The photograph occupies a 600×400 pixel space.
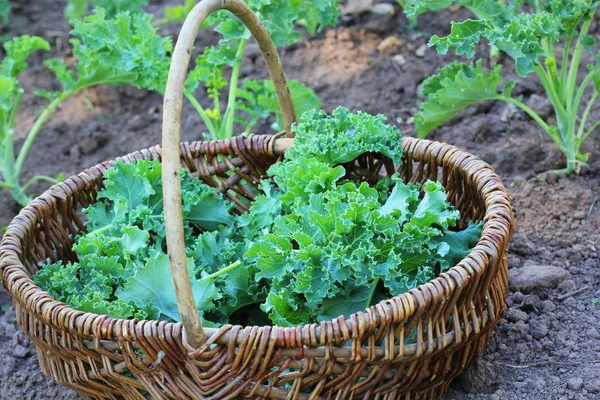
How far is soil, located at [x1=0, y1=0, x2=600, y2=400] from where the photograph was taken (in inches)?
110

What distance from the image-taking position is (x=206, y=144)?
3.32 meters

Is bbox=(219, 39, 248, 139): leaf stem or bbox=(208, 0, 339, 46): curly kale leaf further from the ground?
bbox=(208, 0, 339, 46): curly kale leaf

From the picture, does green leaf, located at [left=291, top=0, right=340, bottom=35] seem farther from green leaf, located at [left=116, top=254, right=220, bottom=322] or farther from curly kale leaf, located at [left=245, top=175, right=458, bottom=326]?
green leaf, located at [left=116, top=254, right=220, bottom=322]

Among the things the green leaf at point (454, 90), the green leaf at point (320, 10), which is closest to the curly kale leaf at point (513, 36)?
the green leaf at point (454, 90)

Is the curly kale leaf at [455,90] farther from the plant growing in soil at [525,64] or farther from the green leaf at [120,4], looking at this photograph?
the green leaf at [120,4]

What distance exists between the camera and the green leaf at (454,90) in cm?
345

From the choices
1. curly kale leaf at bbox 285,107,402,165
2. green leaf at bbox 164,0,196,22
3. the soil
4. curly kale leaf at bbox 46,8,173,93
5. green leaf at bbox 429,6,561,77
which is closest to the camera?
the soil

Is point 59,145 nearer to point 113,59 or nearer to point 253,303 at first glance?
point 113,59

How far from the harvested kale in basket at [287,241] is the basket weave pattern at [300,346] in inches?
7.0

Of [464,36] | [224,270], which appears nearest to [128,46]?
[224,270]

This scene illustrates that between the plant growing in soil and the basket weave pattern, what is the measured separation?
1.96 feet

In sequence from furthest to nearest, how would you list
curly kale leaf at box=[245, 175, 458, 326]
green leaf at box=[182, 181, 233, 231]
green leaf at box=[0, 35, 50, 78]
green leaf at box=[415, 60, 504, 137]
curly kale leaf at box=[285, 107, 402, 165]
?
green leaf at box=[0, 35, 50, 78], green leaf at box=[415, 60, 504, 137], green leaf at box=[182, 181, 233, 231], curly kale leaf at box=[285, 107, 402, 165], curly kale leaf at box=[245, 175, 458, 326]

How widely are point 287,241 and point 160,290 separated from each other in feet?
1.51

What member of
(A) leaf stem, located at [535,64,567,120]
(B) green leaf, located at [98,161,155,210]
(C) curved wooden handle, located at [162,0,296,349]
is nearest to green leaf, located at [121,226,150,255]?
(B) green leaf, located at [98,161,155,210]
